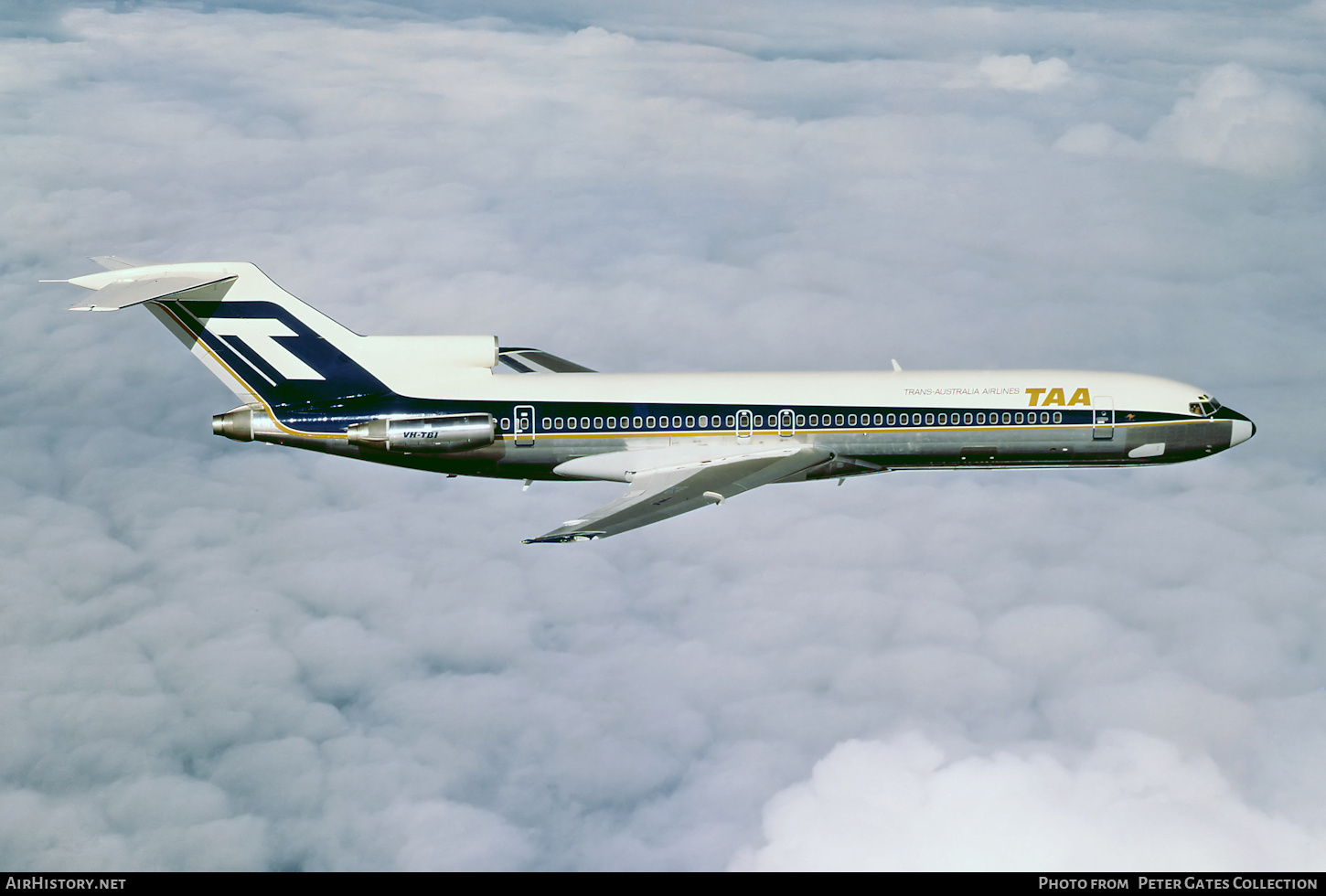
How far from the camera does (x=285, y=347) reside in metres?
39.5

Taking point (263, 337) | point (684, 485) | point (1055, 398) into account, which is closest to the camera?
point (684, 485)

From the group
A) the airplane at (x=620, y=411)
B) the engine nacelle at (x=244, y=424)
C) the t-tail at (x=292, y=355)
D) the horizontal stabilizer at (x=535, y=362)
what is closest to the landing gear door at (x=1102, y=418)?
the airplane at (x=620, y=411)

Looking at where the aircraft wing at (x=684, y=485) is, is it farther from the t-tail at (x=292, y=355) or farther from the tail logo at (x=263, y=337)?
the tail logo at (x=263, y=337)

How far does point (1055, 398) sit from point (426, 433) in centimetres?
1952

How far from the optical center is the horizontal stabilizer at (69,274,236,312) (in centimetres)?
3503

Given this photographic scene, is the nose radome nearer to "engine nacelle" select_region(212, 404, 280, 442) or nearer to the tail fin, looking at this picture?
the tail fin

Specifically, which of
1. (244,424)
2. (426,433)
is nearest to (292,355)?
(244,424)

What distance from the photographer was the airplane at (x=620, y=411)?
3938 cm

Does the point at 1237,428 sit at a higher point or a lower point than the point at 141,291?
lower

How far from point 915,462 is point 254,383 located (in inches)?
803

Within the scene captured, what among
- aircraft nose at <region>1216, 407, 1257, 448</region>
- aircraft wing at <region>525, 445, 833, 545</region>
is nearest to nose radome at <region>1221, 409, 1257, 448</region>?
aircraft nose at <region>1216, 407, 1257, 448</region>

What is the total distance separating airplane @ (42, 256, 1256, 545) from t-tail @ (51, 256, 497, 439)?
4 cm

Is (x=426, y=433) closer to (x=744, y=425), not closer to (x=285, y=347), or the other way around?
(x=285, y=347)

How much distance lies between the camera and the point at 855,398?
40562 mm
